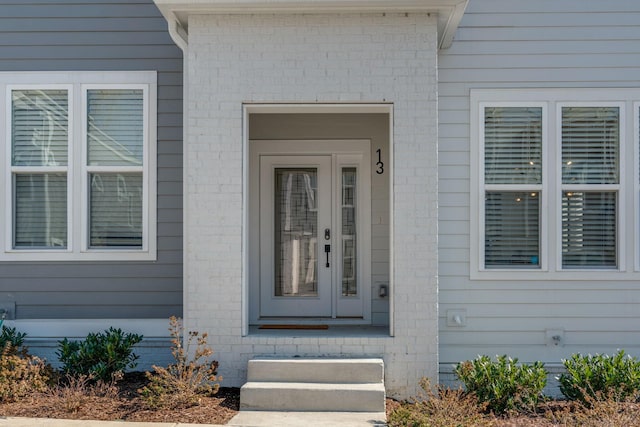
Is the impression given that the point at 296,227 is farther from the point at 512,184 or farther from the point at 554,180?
the point at 554,180

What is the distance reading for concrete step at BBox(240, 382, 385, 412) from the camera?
17.6 ft

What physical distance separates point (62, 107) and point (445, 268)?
4664 mm

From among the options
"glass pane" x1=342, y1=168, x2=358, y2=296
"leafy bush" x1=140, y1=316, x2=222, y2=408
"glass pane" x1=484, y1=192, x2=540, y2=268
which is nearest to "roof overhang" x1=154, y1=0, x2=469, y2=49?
"glass pane" x1=484, y1=192, x2=540, y2=268

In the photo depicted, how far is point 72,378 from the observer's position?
5.81 metres

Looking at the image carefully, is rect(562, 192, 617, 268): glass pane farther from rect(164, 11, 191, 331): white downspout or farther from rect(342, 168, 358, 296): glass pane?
rect(164, 11, 191, 331): white downspout

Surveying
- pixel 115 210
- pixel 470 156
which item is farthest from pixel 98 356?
pixel 470 156

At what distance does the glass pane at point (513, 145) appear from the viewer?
22.0 feet

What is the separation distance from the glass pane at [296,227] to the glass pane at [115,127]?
5.69 ft

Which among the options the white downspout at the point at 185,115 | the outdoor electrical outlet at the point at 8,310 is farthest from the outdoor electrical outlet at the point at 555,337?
the outdoor electrical outlet at the point at 8,310

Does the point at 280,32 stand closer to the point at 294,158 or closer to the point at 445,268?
the point at 294,158

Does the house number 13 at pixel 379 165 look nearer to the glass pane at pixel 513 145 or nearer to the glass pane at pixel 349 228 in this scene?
the glass pane at pixel 349 228

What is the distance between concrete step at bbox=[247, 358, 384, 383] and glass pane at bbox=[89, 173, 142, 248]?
7.37ft

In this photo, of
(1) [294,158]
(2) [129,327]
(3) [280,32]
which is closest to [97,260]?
(2) [129,327]

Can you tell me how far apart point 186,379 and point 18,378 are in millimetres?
1628
